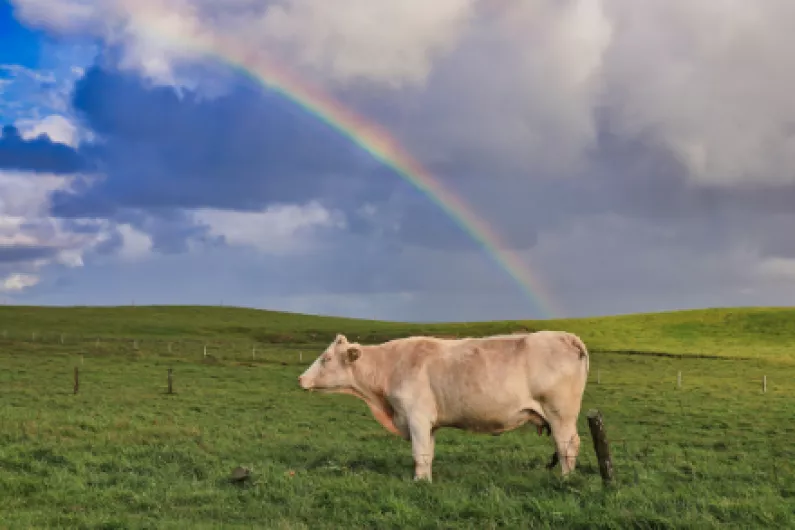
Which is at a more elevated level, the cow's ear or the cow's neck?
the cow's ear

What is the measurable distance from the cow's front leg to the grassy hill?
64.8 m

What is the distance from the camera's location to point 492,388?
11.8 metres

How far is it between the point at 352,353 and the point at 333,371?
0.58m

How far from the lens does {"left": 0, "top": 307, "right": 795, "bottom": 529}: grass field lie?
9289 mm

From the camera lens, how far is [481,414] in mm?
11906

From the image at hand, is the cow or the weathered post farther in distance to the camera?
the cow

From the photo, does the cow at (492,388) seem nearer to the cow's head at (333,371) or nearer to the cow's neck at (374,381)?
the cow's neck at (374,381)

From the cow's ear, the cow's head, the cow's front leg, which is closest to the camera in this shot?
the cow's front leg

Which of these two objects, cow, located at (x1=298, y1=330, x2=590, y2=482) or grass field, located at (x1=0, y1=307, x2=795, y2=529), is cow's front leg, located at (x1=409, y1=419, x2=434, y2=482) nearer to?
cow, located at (x1=298, y1=330, x2=590, y2=482)

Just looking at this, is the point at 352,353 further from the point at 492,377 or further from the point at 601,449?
the point at 601,449

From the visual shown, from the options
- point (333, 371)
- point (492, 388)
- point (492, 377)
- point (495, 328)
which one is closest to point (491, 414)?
point (492, 388)

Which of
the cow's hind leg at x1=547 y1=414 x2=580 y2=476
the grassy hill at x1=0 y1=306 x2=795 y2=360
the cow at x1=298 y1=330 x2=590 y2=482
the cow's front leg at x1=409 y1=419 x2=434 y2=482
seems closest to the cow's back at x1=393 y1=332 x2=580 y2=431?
the cow at x1=298 y1=330 x2=590 y2=482

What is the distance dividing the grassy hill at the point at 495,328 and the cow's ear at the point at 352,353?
6453cm

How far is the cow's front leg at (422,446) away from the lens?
11766 millimetres
